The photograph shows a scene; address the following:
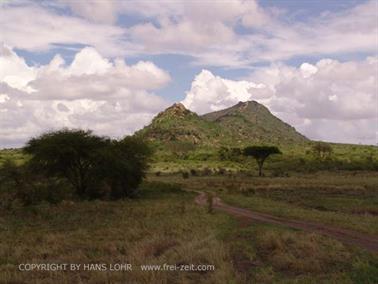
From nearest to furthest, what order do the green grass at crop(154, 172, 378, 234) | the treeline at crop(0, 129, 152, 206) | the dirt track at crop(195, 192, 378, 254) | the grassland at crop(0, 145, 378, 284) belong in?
the grassland at crop(0, 145, 378, 284) → the dirt track at crop(195, 192, 378, 254) → the green grass at crop(154, 172, 378, 234) → the treeline at crop(0, 129, 152, 206)

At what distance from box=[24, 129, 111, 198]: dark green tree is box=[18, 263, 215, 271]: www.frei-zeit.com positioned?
1369 inches

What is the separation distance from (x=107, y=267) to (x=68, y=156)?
36.6 metres

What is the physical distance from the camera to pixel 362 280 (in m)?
12.9

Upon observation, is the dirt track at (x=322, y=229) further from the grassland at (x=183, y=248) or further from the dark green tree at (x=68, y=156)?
the dark green tree at (x=68, y=156)

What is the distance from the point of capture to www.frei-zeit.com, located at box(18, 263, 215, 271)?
14.3m

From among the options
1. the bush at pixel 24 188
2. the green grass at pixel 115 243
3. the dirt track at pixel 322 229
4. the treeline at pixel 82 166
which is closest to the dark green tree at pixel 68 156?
the treeline at pixel 82 166

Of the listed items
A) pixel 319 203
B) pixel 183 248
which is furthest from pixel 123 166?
pixel 183 248

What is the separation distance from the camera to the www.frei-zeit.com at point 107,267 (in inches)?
565

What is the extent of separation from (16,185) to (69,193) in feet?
24.1

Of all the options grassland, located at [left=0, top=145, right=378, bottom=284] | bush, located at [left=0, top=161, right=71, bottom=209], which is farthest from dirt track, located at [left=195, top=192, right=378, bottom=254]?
bush, located at [left=0, top=161, right=71, bottom=209]

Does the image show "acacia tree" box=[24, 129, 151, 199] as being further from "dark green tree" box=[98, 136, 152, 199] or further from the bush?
the bush

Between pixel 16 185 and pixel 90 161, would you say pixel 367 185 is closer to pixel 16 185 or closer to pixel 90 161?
pixel 90 161

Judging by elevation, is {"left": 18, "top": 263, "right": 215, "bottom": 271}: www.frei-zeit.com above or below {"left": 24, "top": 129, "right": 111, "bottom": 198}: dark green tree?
below

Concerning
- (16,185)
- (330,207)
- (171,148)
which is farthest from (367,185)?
(171,148)
